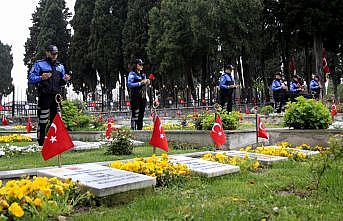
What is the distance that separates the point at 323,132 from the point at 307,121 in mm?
542

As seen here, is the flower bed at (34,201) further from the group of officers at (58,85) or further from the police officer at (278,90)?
the police officer at (278,90)

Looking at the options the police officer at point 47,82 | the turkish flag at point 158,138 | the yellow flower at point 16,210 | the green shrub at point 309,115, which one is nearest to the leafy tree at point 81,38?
the police officer at point 47,82

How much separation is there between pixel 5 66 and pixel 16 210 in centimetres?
6611

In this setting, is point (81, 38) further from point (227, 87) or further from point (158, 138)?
point (158, 138)

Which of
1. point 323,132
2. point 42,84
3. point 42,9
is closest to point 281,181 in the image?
point 323,132

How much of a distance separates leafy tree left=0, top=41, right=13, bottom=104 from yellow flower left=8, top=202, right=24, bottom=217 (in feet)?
195

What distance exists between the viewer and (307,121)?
8750 mm

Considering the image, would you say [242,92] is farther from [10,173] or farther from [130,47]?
[10,173]

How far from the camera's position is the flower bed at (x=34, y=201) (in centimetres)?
319

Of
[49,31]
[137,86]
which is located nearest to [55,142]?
[137,86]

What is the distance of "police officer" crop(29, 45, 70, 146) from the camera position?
26.9ft

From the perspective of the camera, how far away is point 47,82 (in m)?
8.20

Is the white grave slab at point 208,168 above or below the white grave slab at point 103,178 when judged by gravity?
below

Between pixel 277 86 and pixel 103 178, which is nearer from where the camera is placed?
pixel 103 178
